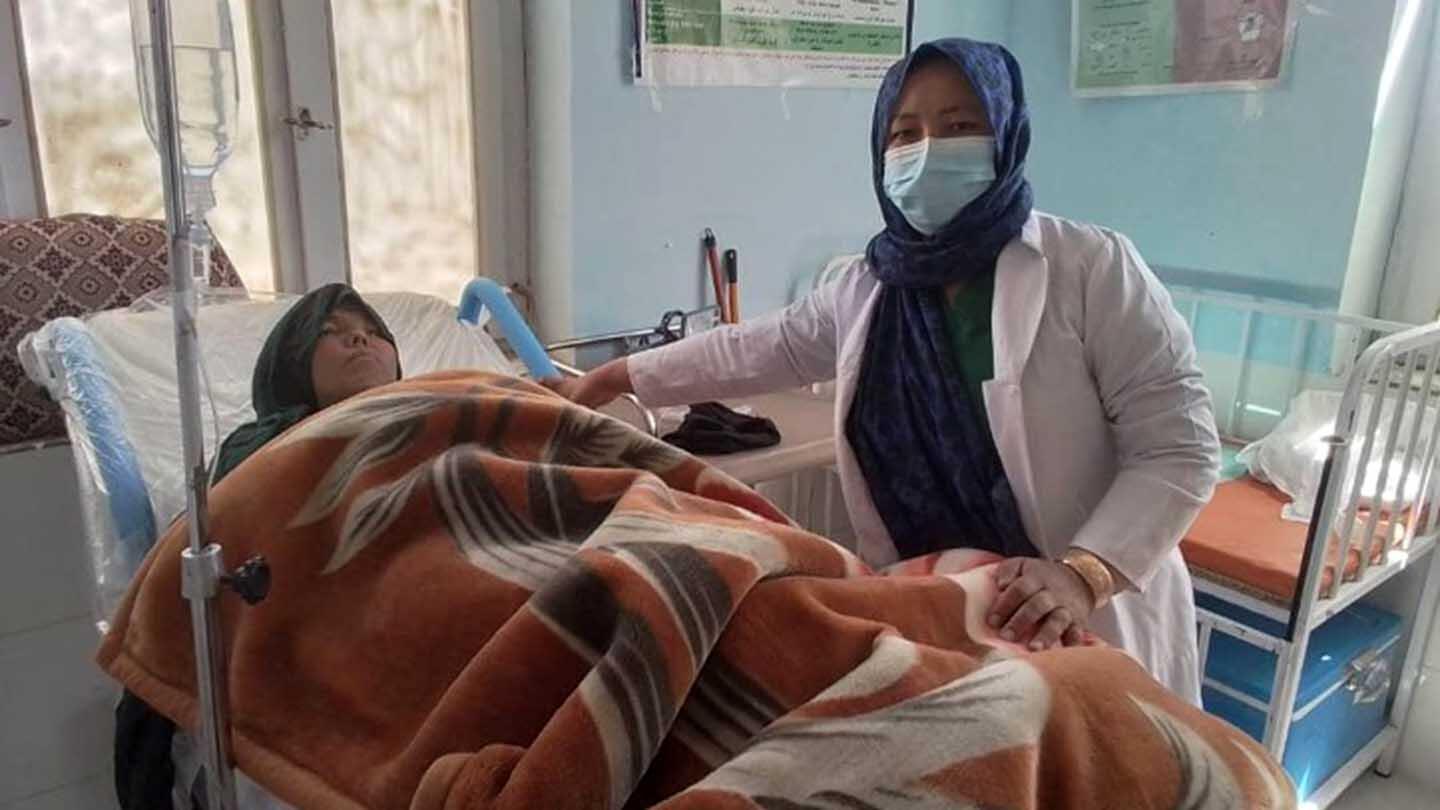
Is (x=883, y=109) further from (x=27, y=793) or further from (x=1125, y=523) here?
(x=27, y=793)

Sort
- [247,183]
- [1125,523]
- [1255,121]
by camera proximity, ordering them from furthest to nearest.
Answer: [1255,121]
[247,183]
[1125,523]

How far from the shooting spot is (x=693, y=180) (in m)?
2.40

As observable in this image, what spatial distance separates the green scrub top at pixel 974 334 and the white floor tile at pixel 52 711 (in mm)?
1517

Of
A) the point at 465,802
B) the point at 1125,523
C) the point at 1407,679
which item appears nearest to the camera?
the point at 465,802

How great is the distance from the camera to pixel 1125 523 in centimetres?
112

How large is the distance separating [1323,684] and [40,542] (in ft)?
7.75

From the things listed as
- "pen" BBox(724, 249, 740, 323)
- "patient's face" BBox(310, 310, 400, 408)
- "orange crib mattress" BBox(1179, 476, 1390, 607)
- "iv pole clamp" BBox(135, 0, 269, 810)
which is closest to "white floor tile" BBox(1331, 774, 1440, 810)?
"orange crib mattress" BBox(1179, 476, 1390, 607)

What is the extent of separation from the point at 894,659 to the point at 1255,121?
2.20m

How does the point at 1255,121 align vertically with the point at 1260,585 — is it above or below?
above

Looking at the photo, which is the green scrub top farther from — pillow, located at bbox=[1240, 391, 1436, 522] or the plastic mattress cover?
pillow, located at bbox=[1240, 391, 1436, 522]

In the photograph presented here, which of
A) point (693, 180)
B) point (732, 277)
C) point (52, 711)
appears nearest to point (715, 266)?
point (732, 277)

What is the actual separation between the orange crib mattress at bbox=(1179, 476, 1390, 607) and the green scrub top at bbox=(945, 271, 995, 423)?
30.6 inches

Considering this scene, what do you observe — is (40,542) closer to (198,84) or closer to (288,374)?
(288,374)

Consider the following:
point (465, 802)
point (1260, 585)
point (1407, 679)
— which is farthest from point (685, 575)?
point (1407, 679)
